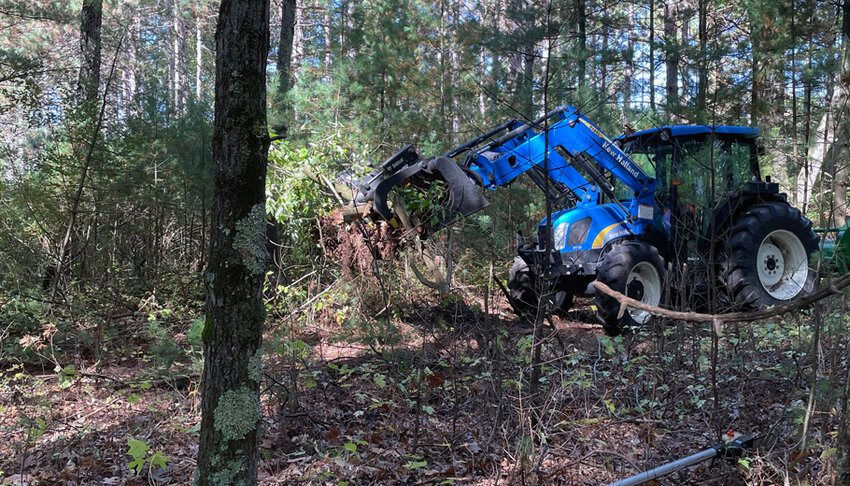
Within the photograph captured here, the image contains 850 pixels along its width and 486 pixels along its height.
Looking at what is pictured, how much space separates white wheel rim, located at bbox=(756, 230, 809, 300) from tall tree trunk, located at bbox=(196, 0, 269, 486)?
22.9 ft

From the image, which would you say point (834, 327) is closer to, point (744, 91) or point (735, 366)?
point (735, 366)

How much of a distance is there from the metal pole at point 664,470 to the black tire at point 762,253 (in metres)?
4.18

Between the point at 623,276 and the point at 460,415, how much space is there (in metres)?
3.24

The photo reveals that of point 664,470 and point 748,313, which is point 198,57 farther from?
point 748,313

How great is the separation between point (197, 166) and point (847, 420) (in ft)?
28.4

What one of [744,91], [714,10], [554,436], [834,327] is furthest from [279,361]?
[714,10]

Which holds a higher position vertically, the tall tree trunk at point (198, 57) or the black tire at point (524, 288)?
the tall tree trunk at point (198, 57)

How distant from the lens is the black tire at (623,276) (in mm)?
6965

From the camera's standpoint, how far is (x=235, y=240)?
2.72 meters

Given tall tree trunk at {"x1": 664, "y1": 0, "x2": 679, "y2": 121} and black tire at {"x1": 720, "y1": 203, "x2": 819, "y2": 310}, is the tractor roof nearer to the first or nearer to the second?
black tire at {"x1": 720, "y1": 203, "x2": 819, "y2": 310}

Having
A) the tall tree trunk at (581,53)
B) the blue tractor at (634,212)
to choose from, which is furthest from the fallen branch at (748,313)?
the tall tree trunk at (581,53)

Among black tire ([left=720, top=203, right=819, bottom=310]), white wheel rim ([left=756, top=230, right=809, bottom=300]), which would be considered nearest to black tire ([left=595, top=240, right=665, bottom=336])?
black tire ([left=720, top=203, right=819, bottom=310])

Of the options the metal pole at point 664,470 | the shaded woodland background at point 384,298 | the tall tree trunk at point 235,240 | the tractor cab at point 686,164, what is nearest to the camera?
the tall tree trunk at point 235,240

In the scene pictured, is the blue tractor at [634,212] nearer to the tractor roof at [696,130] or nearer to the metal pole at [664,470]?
the tractor roof at [696,130]
